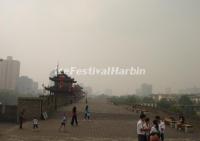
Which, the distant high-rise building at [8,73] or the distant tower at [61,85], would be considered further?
the distant high-rise building at [8,73]

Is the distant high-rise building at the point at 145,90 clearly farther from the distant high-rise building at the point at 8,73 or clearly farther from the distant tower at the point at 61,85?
the distant tower at the point at 61,85

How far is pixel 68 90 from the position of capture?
51750 millimetres

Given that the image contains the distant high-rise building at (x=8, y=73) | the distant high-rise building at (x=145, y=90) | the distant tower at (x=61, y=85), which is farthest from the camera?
the distant high-rise building at (x=145, y=90)

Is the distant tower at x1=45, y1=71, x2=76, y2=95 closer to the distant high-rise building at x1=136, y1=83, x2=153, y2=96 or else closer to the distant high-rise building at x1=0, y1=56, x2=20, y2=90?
the distant high-rise building at x1=0, y1=56, x2=20, y2=90

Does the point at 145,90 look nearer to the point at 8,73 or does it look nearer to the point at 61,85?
the point at 8,73

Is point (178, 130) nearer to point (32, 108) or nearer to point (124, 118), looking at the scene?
point (124, 118)

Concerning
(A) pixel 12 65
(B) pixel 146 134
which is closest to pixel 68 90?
(B) pixel 146 134

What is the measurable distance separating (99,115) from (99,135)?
13.1 meters

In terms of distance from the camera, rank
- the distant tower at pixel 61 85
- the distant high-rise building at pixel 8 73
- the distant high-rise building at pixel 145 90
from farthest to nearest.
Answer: the distant high-rise building at pixel 145 90 < the distant high-rise building at pixel 8 73 < the distant tower at pixel 61 85

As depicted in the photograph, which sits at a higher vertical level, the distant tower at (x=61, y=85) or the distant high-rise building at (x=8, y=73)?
the distant high-rise building at (x=8, y=73)

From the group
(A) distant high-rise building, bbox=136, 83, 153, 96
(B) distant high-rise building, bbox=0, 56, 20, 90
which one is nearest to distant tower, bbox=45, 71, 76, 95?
(B) distant high-rise building, bbox=0, 56, 20, 90

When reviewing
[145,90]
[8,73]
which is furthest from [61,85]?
[145,90]

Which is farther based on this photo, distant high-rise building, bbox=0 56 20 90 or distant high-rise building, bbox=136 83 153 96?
distant high-rise building, bbox=136 83 153 96

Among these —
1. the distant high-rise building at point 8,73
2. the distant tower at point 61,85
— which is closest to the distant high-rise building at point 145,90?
the distant high-rise building at point 8,73
